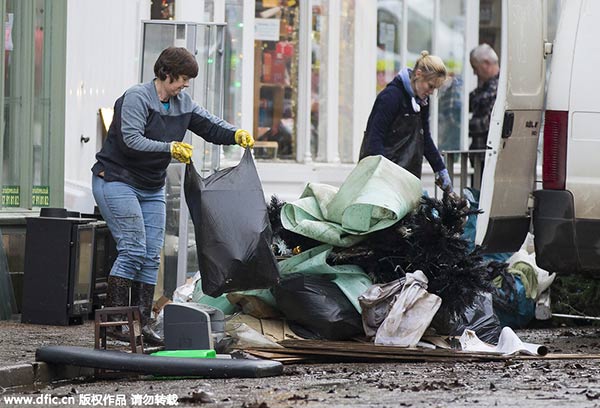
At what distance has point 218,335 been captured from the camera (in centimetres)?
920

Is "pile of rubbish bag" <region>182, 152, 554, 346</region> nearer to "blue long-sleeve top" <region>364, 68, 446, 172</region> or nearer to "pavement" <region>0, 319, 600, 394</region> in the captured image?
"pavement" <region>0, 319, 600, 394</region>

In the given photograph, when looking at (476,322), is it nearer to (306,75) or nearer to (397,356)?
(397,356)

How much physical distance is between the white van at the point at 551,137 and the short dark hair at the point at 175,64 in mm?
1989

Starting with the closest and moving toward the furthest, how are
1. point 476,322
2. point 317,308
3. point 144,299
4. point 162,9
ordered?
point 317,308
point 144,299
point 476,322
point 162,9

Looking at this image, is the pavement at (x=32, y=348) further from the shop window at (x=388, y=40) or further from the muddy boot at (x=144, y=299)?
the shop window at (x=388, y=40)

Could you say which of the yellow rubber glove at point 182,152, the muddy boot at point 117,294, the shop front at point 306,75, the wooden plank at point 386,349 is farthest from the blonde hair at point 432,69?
the shop front at point 306,75

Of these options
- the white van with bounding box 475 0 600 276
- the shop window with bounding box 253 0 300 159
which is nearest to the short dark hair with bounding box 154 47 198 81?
the white van with bounding box 475 0 600 276

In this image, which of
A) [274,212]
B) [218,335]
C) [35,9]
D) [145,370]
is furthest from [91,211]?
[145,370]

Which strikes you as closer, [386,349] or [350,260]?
[386,349]

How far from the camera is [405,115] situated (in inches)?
435

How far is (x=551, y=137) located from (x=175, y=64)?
2394 millimetres

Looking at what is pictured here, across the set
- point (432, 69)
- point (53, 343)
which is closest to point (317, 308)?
point (53, 343)

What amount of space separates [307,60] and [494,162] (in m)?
6.62

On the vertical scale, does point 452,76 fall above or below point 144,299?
above
